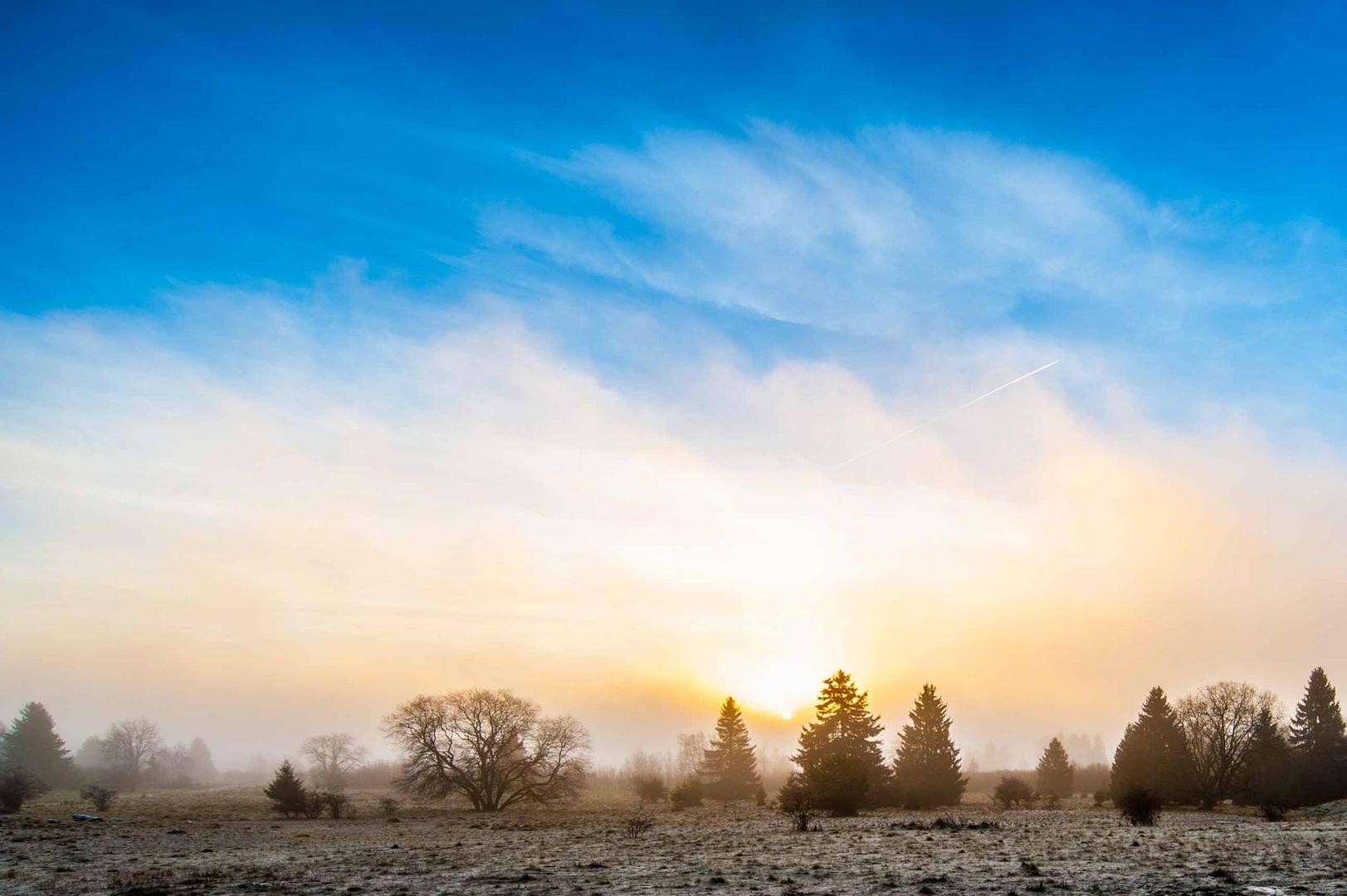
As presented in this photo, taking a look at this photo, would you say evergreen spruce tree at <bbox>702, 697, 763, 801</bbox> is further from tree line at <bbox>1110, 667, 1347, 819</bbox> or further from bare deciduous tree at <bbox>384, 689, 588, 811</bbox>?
tree line at <bbox>1110, 667, 1347, 819</bbox>

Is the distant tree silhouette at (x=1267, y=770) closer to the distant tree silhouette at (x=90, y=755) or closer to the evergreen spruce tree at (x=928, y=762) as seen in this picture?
the evergreen spruce tree at (x=928, y=762)

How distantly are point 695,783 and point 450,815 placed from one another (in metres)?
24.9

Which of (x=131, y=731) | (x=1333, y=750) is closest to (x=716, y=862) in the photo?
(x=1333, y=750)

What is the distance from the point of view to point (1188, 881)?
17016 mm

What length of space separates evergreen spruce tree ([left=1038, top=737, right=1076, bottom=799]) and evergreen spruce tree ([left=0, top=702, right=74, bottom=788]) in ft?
380

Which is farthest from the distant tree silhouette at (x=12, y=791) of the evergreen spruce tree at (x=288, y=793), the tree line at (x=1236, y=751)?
the tree line at (x=1236, y=751)

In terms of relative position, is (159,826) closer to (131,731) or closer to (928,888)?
(928,888)

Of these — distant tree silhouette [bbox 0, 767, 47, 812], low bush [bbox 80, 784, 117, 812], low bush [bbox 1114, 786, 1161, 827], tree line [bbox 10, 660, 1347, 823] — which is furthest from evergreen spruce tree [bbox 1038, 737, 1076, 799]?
distant tree silhouette [bbox 0, 767, 47, 812]

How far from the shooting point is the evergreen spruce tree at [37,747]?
85438 mm

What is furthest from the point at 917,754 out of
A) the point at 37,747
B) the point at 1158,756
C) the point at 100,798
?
the point at 37,747

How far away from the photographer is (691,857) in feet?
87.0

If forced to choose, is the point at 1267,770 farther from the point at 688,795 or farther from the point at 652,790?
the point at 652,790

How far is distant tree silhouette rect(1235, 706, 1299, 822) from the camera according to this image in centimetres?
5219

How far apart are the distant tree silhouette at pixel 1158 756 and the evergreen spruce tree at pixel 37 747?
114 meters
